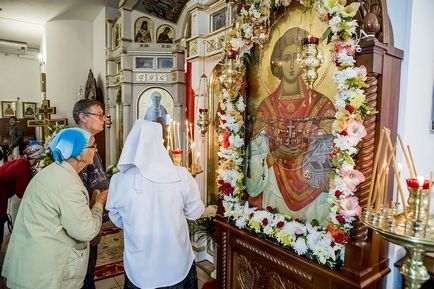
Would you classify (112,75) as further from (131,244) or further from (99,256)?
(131,244)

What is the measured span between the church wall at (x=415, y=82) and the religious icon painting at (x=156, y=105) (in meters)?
4.31

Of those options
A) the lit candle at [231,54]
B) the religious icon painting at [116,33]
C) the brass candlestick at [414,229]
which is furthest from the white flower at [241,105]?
the religious icon painting at [116,33]

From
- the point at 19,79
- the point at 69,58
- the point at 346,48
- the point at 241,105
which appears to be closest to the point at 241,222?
the point at 241,105

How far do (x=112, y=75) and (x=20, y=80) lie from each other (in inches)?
302

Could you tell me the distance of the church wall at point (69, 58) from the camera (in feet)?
25.4

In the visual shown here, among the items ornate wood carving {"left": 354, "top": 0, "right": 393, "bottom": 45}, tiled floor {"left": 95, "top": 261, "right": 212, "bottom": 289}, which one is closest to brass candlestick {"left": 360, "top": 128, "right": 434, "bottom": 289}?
ornate wood carving {"left": 354, "top": 0, "right": 393, "bottom": 45}

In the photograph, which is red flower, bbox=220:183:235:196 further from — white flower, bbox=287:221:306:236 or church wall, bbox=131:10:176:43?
church wall, bbox=131:10:176:43

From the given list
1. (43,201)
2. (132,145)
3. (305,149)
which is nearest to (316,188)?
(305,149)

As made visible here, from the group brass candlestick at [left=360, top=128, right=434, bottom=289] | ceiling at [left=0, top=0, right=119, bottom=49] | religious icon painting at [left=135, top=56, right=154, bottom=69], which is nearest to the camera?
brass candlestick at [left=360, top=128, right=434, bottom=289]

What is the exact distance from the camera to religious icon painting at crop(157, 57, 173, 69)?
575 centimetres

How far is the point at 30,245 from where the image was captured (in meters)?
1.77

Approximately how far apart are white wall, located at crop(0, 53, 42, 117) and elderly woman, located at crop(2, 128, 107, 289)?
12.2m

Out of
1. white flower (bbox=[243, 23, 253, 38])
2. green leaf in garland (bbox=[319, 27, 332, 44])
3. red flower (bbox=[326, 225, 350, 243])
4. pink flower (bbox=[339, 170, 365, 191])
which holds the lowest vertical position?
red flower (bbox=[326, 225, 350, 243])

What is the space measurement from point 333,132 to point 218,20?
2669 mm
